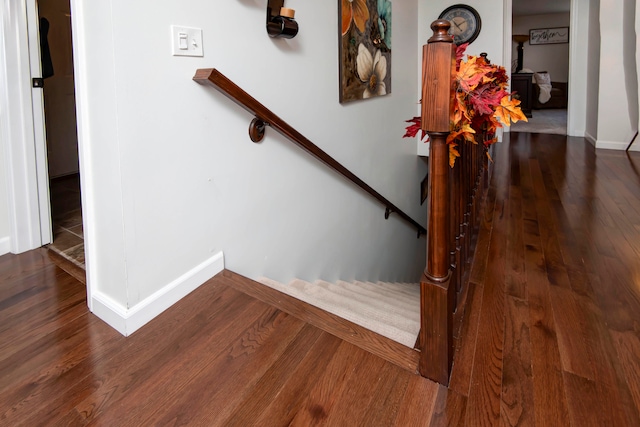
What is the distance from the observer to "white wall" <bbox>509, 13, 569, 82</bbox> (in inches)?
433

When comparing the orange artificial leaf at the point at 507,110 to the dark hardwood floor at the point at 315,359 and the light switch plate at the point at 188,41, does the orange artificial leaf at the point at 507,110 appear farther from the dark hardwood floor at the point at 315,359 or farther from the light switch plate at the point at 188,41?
the light switch plate at the point at 188,41

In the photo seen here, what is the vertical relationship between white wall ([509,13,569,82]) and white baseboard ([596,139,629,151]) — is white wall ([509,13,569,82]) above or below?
above

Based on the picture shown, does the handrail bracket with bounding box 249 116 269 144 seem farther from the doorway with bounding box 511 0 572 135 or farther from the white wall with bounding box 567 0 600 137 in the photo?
the doorway with bounding box 511 0 572 135

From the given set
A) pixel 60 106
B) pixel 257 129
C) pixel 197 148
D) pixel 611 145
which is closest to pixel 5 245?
pixel 197 148

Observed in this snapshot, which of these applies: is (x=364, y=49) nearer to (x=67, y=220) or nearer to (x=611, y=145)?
(x=67, y=220)

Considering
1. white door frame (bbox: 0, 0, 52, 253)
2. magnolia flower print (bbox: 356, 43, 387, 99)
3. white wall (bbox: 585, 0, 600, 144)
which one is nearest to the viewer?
white door frame (bbox: 0, 0, 52, 253)

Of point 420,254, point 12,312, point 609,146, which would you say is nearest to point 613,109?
point 609,146

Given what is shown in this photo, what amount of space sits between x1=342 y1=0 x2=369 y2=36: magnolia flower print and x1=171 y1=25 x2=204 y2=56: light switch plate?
1.40 meters

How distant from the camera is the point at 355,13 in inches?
117

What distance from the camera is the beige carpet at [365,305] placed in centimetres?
164

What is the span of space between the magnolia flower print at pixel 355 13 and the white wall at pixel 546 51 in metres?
9.97

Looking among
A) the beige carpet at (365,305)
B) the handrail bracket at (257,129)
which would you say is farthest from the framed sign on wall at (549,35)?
the handrail bracket at (257,129)

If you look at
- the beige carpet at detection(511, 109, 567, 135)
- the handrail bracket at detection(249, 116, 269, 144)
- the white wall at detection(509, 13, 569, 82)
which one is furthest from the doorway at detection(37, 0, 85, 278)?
the white wall at detection(509, 13, 569, 82)

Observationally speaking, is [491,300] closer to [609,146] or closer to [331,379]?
[331,379]
